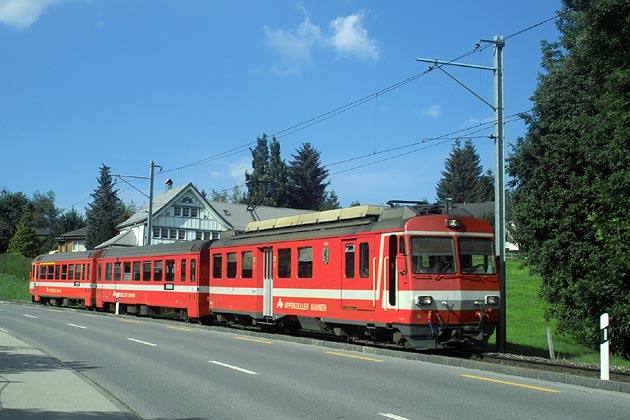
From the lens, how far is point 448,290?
14641 mm

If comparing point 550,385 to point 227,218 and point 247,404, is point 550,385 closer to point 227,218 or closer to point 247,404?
point 247,404

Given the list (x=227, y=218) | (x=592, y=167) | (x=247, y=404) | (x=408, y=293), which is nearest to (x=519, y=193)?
(x=592, y=167)

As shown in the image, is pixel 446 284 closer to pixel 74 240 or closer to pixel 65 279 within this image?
pixel 65 279

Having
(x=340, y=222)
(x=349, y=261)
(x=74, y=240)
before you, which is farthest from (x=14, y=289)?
(x=349, y=261)

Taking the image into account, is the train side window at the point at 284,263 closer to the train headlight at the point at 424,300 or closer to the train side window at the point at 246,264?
the train side window at the point at 246,264

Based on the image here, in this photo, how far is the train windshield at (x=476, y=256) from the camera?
1510cm

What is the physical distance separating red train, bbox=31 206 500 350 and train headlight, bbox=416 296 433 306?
21 mm

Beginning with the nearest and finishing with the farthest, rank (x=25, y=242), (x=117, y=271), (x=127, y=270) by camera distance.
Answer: (x=127, y=270), (x=117, y=271), (x=25, y=242)

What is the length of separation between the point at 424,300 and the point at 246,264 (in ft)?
27.0

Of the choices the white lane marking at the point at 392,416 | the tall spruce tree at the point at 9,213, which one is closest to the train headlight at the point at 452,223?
the white lane marking at the point at 392,416

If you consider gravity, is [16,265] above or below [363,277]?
below

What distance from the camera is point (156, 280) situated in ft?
93.6

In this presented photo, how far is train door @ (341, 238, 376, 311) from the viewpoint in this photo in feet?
50.5

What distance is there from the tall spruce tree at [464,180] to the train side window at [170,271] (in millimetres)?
88384
